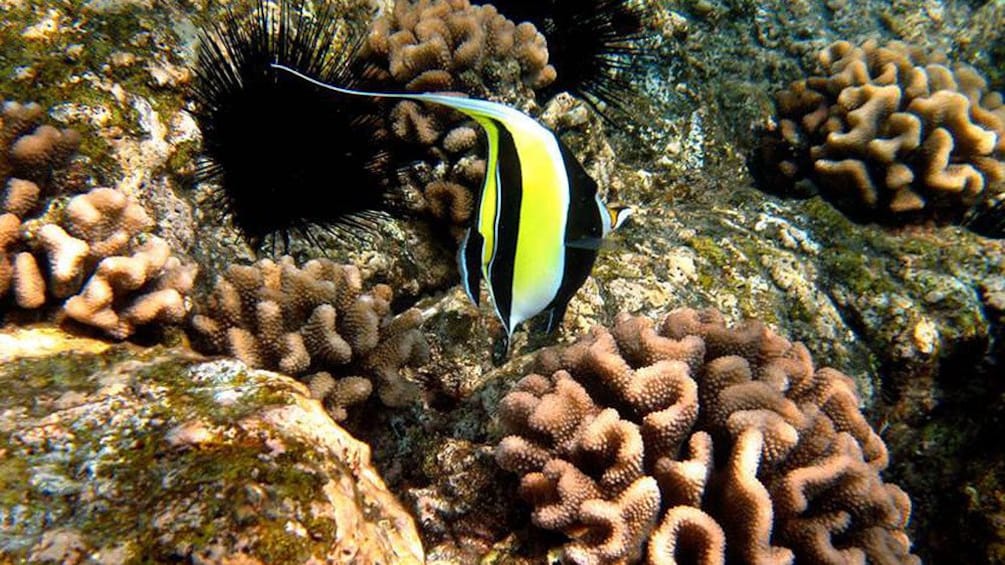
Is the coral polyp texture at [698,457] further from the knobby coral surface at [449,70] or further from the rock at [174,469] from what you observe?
the knobby coral surface at [449,70]

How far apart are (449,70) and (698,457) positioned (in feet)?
7.82

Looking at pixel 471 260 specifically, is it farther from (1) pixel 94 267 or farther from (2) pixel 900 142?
(2) pixel 900 142

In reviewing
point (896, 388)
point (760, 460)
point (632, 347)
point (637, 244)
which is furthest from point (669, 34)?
point (760, 460)

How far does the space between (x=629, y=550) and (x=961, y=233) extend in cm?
383

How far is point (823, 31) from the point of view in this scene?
18.8ft

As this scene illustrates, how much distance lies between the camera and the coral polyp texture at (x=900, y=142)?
13.7 feet

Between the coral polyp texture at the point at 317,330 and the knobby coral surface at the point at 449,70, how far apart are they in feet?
2.72

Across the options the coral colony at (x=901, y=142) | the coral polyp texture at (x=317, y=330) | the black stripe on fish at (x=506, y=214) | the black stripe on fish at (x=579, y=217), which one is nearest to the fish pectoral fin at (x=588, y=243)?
the black stripe on fish at (x=579, y=217)

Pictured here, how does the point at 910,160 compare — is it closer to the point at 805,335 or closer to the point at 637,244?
the point at 805,335

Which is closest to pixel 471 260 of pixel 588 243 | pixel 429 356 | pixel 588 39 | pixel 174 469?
pixel 588 243

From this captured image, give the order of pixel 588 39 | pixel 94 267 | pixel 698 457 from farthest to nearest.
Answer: pixel 588 39, pixel 94 267, pixel 698 457

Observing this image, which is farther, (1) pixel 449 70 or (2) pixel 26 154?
(1) pixel 449 70

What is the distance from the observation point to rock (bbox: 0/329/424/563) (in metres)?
1.30

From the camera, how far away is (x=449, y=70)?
3.29 meters
